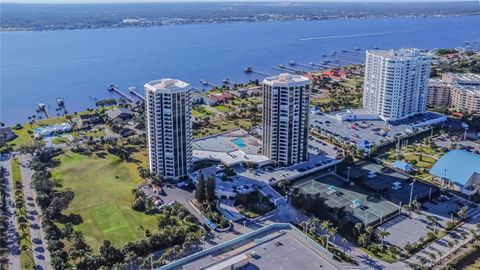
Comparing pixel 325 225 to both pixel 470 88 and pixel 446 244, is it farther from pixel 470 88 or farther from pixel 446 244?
pixel 470 88

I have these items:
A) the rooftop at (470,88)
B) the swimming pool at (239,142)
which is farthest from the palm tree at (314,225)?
the rooftop at (470,88)

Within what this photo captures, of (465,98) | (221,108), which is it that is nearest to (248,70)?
(221,108)

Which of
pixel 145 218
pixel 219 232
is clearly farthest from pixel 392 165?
pixel 145 218

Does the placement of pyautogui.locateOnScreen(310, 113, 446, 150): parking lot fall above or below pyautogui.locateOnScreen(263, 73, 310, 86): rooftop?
below

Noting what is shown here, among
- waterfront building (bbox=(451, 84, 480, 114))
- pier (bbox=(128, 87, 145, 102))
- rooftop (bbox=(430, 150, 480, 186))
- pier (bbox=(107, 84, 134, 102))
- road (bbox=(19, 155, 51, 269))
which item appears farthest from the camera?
pier (bbox=(107, 84, 134, 102))

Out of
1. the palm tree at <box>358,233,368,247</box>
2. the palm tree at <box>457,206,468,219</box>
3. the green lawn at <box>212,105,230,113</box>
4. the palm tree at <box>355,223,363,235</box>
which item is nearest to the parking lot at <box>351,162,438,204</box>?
the palm tree at <box>457,206,468,219</box>

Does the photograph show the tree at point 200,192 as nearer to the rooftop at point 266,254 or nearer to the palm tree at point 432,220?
the rooftop at point 266,254

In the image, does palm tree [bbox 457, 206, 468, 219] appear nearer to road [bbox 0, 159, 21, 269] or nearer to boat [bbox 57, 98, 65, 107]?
road [bbox 0, 159, 21, 269]
